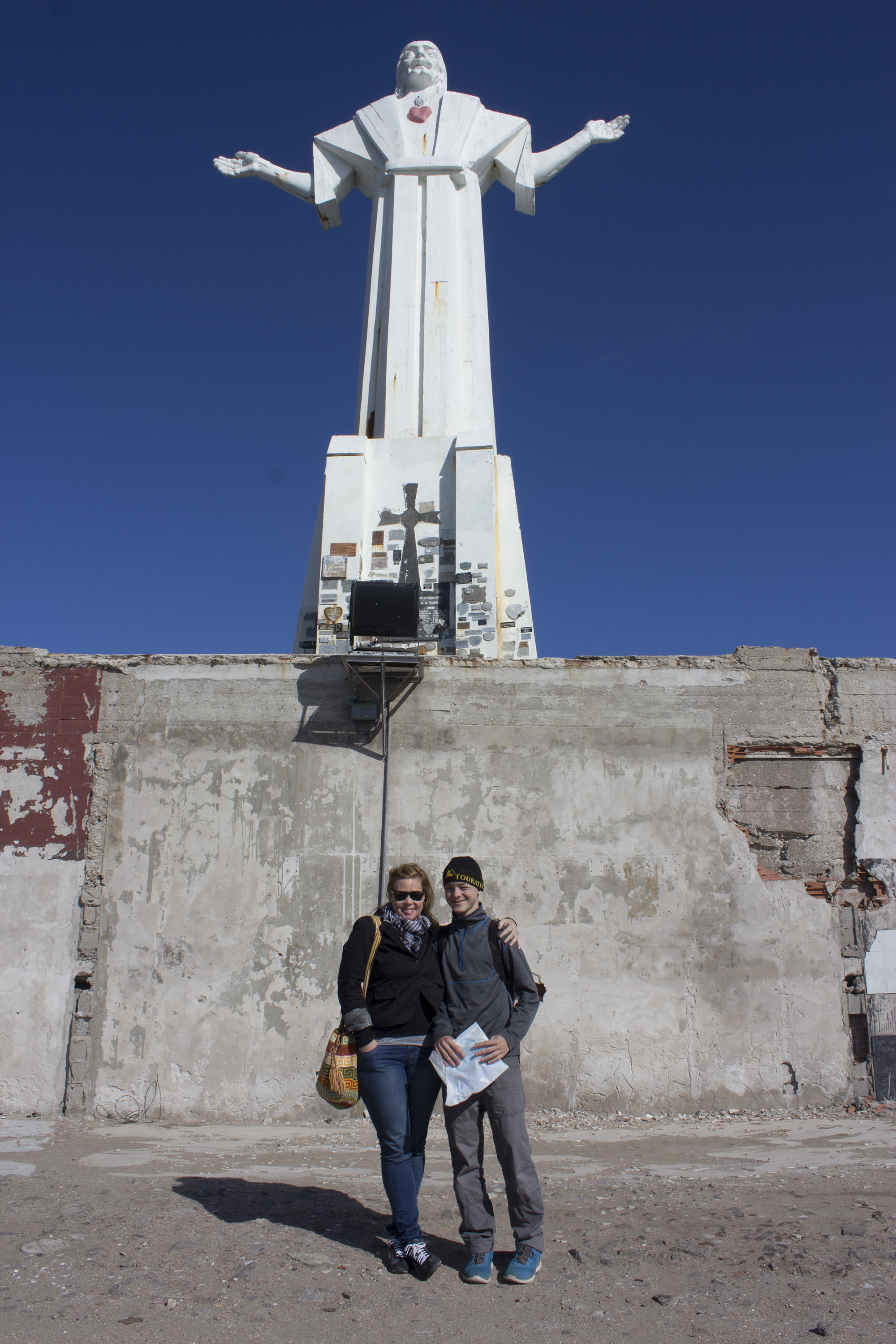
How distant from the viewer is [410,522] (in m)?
9.23

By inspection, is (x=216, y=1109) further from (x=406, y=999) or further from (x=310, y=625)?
(x=310, y=625)

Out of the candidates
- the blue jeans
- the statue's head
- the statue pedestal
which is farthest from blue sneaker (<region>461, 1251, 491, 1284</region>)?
the statue's head

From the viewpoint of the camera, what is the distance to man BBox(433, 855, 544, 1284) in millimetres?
3203

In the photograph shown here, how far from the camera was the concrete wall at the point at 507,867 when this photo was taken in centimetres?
589

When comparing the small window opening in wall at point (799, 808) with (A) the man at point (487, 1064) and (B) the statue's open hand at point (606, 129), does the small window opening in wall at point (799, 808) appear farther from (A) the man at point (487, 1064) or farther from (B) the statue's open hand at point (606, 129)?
(B) the statue's open hand at point (606, 129)

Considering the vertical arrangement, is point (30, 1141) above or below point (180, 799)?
below

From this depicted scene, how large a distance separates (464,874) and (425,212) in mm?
9373

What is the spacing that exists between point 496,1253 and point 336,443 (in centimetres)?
785

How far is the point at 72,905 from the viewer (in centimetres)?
616

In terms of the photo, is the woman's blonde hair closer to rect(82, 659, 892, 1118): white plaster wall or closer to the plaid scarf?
the plaid scarf

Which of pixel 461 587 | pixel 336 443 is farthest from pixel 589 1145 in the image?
pixel 336 443

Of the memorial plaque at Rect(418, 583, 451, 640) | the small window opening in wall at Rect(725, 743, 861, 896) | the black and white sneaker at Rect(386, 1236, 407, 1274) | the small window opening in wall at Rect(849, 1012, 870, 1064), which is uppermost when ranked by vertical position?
the memorial plaque at Rect(418, 583, 451, 640)

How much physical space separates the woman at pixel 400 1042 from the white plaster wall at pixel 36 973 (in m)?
3.54

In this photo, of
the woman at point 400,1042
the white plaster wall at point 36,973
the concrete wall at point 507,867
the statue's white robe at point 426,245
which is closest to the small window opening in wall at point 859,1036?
the concrete wall at point 507,867
